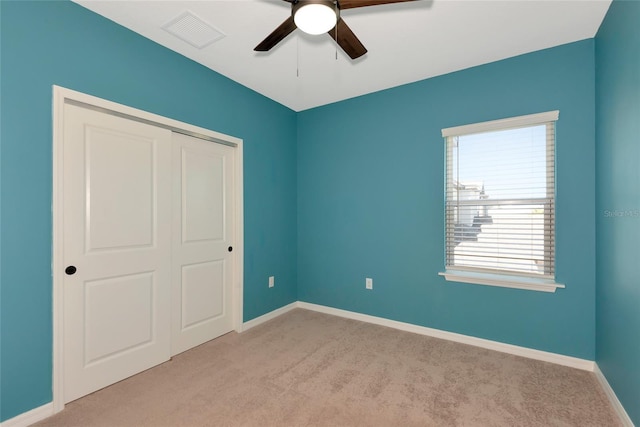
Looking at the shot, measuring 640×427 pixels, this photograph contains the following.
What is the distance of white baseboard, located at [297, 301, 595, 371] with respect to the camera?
2.41 metres

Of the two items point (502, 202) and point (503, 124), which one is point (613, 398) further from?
point (503, 124)

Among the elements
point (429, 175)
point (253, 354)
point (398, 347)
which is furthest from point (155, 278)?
point (429, 175)

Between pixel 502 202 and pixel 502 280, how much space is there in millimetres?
736

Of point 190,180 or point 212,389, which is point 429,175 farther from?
point 212,389

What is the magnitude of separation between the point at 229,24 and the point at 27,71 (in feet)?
4.39

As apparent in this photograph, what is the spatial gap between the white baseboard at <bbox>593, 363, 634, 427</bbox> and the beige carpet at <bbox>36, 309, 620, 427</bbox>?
41 mm

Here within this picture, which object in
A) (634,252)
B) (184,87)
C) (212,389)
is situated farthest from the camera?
(184,87)

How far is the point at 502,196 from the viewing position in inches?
108

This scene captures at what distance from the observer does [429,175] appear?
10.1 feet

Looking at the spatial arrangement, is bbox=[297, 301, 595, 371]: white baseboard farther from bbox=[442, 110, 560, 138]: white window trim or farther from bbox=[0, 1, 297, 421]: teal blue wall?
bbox=[0, 1, 297, 421]: teal blue wall

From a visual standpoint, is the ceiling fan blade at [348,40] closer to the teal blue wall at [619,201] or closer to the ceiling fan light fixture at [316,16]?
the ceiling fan light fixture at [316,16]

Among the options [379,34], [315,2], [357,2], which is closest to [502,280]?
[379,34]

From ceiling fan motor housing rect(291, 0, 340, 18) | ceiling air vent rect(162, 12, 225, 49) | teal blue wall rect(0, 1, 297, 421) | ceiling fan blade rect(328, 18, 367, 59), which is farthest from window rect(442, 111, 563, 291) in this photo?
teal blue wall rect(0, 1, 297, 421)

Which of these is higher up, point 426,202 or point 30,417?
point 426,202
